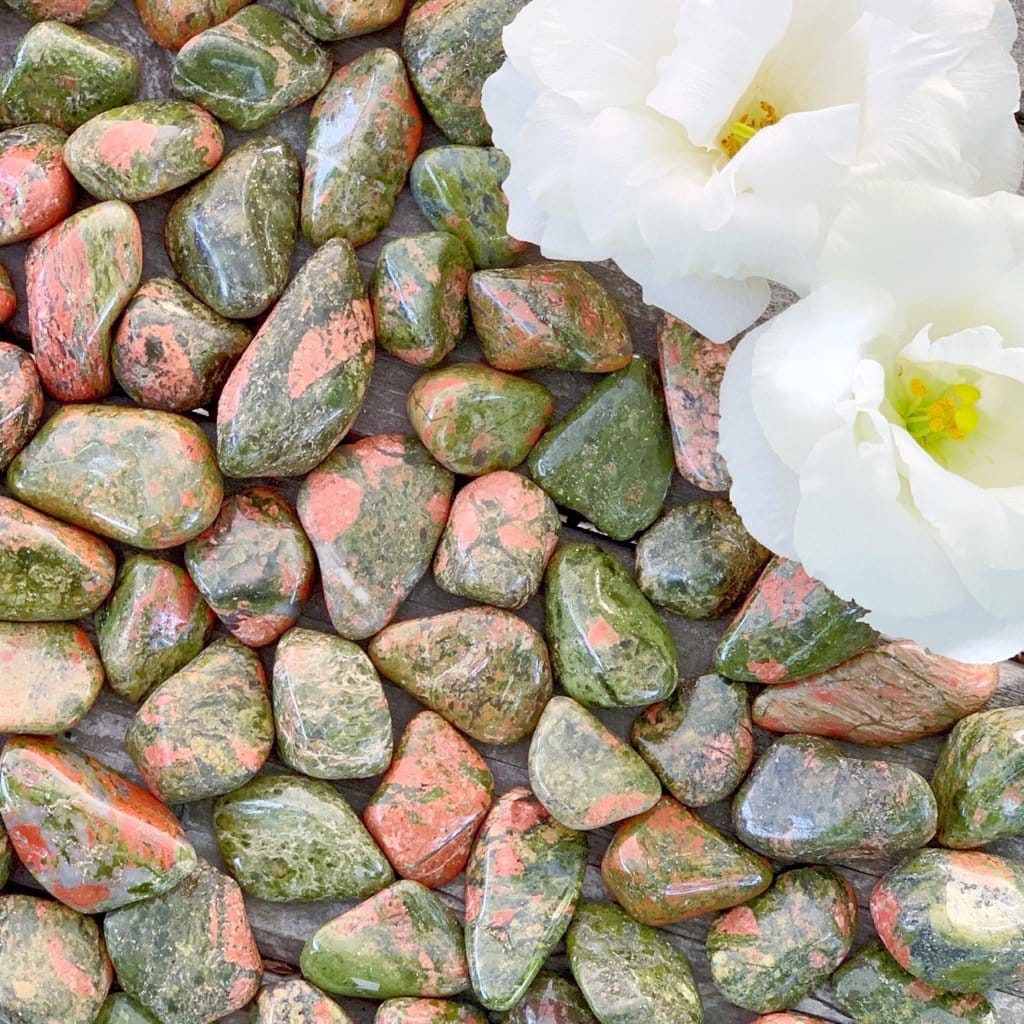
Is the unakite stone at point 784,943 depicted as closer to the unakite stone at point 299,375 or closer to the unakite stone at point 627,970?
the unakite stone at point 627,970

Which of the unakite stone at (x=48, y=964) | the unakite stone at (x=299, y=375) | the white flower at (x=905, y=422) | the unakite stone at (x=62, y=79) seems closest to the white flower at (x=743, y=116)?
the white flower at (x=905, y=422)

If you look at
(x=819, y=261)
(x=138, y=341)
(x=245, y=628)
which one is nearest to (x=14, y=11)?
(x=138, y=341)

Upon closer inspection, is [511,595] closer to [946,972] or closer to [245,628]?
[245,628]

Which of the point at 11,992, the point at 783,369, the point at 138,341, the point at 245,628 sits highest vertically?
the point at 783,369

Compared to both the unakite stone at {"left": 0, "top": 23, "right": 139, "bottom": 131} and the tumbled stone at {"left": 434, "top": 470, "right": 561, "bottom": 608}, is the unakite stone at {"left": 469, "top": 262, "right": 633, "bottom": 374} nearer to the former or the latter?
the tumbled stone at {"left": 434, "top": 470, "right": 561, "bottom": 608}

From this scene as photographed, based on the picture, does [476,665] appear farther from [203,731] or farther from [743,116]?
[743,116]

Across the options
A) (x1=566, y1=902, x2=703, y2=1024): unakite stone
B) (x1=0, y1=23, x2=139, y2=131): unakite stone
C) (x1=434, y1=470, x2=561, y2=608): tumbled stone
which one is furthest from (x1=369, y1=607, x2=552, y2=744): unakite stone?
(x1=0, y1=23, x2=139, y2=131): unakite stone
